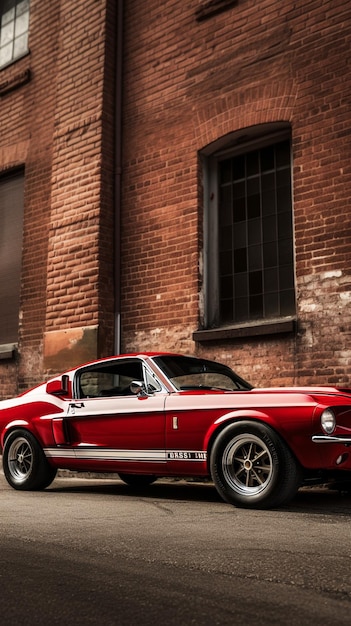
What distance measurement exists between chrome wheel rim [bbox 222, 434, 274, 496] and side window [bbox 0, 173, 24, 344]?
22.7ft

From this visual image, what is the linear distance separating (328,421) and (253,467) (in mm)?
659

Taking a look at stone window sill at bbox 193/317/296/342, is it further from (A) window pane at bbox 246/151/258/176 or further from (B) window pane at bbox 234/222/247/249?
(A) window pane at bbox 246/151/258/176

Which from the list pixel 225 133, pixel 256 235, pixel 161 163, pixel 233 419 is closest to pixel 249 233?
pixel 256 235

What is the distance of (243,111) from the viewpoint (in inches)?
352

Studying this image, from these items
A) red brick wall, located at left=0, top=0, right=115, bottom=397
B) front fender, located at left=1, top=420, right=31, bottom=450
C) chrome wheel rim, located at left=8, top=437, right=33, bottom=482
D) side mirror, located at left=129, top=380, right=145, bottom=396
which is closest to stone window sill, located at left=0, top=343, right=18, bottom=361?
red brick wall, located at left=0, top=0, right=115, bottom=397

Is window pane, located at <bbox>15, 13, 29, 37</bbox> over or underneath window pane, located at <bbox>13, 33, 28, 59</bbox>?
over

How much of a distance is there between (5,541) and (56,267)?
6.98 m

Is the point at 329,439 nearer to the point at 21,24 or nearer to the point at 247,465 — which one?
the point at 247,465

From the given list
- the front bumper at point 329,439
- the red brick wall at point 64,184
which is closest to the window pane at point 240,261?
the red brick wall at point 64,184

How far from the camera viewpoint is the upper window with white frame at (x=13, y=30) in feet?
40.9

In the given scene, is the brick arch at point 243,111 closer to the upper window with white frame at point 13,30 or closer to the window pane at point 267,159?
the window pane at point 267,159

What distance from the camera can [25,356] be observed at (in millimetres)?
10969

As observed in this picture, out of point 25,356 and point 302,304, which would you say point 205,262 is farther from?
point 25,356

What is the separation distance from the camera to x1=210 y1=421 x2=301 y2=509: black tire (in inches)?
196
